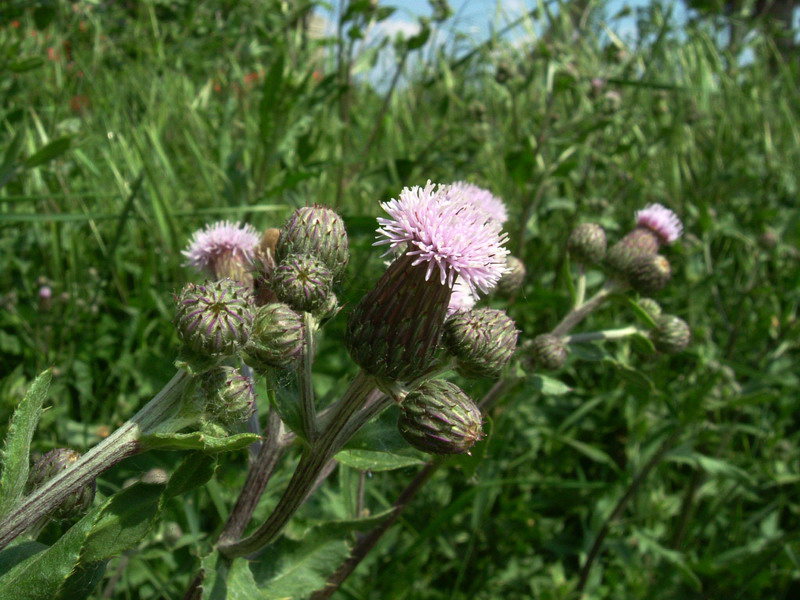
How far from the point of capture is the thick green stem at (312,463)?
4.56ft

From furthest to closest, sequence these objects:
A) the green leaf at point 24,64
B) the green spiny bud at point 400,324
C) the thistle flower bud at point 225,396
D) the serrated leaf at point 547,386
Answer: the green leaf at point 24,64 → the serrated leaf at point 547,386 → the green spiny bud at point 400,324 → the thistle flower bud at point 225,396

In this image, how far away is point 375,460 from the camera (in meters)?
1.54

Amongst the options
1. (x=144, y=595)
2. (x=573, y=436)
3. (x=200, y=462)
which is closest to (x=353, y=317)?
(x=200, y=462)

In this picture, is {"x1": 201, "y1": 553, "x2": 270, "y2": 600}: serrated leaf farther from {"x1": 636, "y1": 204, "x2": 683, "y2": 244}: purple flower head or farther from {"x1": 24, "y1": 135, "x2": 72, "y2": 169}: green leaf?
{"x1": 636, "y1": 204, "x2": 683, "y2": 244}: purple flower head

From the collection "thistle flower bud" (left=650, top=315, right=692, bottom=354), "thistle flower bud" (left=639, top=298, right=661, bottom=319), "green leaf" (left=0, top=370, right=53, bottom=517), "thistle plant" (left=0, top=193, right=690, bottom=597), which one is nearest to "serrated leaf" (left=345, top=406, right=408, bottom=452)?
"thistle plant" (left=0, top=193, right=690, bottom=597)

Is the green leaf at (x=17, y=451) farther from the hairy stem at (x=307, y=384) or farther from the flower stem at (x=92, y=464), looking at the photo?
the hairy stem at (x=307, y=384)

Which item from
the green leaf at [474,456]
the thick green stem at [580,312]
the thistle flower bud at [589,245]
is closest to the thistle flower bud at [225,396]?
the green leaf at [474,456]

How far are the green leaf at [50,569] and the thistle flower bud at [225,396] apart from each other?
0.94ft

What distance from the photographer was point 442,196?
4.40 feet

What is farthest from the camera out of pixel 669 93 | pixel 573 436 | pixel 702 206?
pixel 669 93

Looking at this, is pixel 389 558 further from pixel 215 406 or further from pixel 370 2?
pixel 370 2

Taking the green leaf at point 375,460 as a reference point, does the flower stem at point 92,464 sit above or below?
above

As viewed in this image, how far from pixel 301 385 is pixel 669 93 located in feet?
16.2

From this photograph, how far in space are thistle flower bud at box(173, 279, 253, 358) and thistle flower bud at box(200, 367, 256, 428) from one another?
0.18 ft
